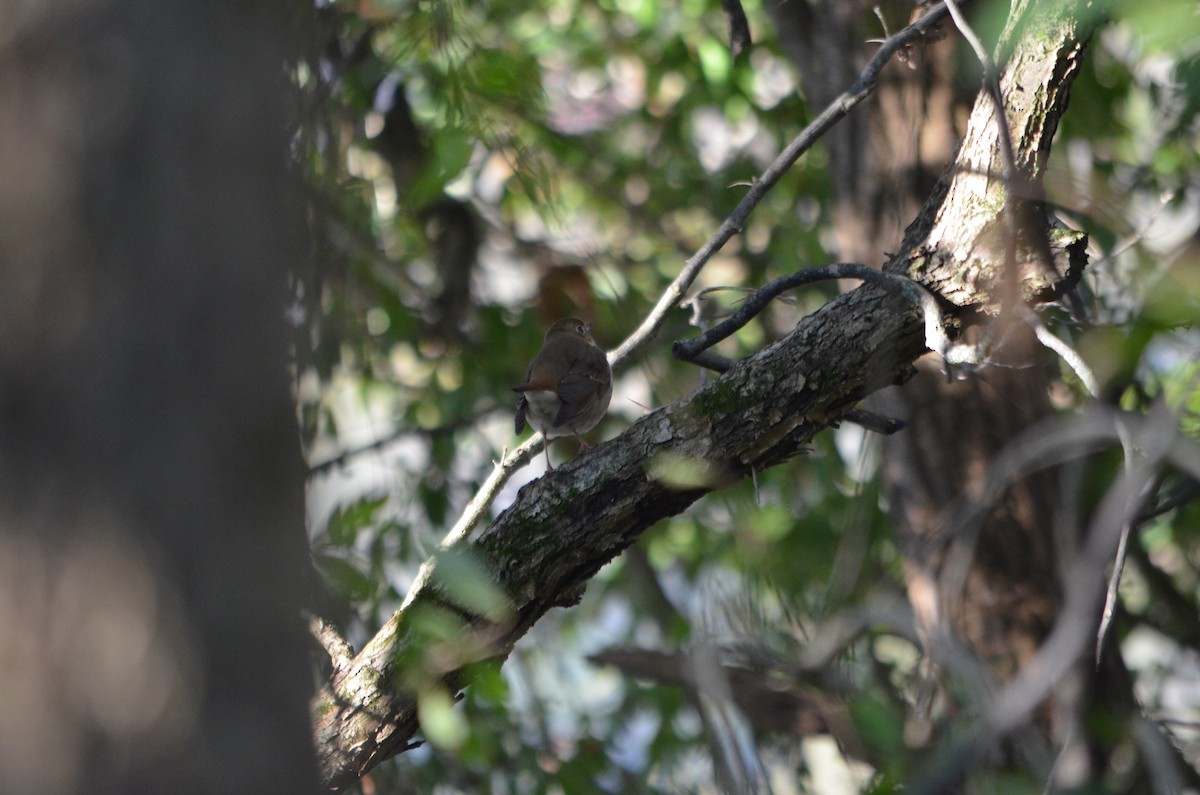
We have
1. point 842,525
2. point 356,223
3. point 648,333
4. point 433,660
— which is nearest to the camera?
point 433,660

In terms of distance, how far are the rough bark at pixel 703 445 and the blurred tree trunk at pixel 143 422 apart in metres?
1.34

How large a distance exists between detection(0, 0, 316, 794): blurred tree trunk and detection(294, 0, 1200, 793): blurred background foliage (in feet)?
5.63

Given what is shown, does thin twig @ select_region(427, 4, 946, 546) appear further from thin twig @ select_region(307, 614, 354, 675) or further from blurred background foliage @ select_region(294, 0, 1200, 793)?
thin twig @ select_region(307, 614, 354, 675)

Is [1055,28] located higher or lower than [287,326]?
higher

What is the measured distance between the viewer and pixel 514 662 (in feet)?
18.4

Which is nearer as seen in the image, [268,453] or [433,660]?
[268,453]

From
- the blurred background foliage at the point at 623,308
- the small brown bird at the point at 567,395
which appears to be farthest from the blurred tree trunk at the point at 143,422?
the small brown bird at the point at 567,395

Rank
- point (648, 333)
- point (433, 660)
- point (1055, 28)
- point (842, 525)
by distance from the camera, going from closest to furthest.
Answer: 1. point (433, 660)
2. point (1055, 28)
3. point (648, 333)
4. point (842, 525)

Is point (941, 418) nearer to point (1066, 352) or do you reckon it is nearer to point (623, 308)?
point (623, 308)

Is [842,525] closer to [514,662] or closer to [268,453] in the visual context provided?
[514,662]

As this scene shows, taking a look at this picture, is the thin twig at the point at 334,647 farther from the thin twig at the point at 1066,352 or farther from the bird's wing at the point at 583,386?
the bird's wing at the point at 583,386

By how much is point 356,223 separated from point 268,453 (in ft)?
10.3

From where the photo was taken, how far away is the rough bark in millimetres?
2732

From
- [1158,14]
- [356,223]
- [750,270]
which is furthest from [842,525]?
[1158,14]
